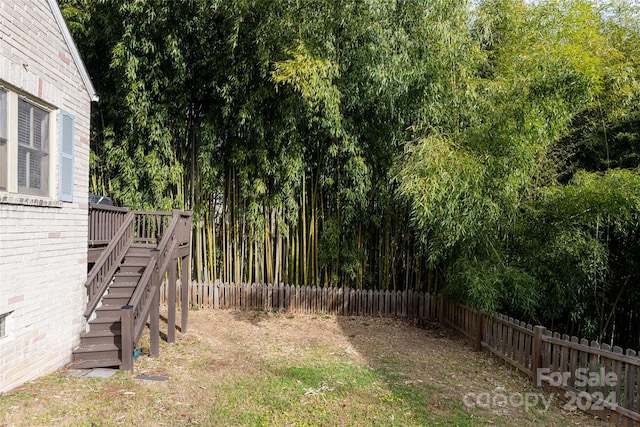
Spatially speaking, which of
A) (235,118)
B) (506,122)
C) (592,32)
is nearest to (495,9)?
(592,32)

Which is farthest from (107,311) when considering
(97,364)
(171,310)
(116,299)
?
(171,310)

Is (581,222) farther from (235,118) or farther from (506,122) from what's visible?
(235,118)

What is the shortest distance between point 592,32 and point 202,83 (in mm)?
6077

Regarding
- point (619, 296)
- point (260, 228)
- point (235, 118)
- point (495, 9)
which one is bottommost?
point (619, 296)

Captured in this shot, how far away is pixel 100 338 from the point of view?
454cm

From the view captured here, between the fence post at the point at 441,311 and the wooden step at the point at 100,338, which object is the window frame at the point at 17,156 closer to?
the wooden step at the point at 100,338

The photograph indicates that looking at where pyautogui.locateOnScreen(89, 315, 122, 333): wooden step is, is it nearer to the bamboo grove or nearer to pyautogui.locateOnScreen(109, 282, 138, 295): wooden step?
pyautogui.locateOnScreen(109, 282, 138, 295): wooden step

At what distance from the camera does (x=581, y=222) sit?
5324mm

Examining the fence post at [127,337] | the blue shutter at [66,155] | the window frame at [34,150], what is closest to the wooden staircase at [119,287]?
the fence post at [127,337]

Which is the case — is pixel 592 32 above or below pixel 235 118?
above

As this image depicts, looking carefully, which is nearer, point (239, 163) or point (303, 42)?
point (303, 42)

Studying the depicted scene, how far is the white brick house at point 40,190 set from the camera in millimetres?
3412

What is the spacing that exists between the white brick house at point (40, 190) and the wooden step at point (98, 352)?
3.6 inches

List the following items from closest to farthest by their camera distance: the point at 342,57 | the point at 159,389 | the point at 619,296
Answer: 1. the point at 159,389
2. the point at 619,296
3. the point at 342,57
